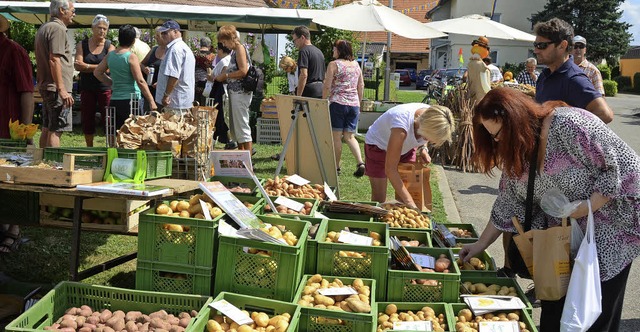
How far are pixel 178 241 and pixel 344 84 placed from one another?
5314 mm

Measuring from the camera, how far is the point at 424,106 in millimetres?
4727

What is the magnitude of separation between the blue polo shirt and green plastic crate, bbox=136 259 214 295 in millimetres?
2875

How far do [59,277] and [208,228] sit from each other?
2146mm

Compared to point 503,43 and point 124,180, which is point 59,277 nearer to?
point 124,180

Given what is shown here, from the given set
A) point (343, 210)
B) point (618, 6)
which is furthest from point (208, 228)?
point (618, 6)

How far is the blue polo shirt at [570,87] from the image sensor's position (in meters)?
4.44

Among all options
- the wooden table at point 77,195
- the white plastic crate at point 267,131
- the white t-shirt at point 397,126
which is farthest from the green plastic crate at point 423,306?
the white plastic crate at point 267,131

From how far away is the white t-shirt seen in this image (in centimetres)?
Result: 464

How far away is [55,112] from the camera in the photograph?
6.56m

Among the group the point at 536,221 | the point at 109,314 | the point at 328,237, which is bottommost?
the point at 109,314

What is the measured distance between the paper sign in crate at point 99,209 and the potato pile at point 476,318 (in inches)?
85.6

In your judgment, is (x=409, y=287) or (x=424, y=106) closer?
(x=409, y=287)

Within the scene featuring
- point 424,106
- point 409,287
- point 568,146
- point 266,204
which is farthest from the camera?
point 424,106

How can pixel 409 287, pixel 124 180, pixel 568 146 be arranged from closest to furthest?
1. pixel 568 146
2. pixel 409 287
3. pixel 124 180
